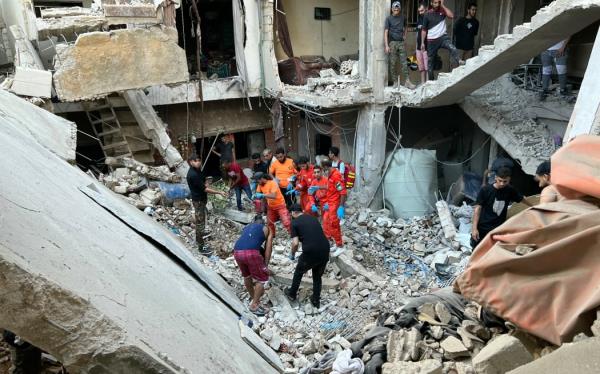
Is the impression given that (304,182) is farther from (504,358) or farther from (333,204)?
(504,358)

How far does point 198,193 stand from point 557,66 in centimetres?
813

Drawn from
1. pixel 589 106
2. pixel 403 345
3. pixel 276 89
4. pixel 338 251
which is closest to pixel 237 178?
pixel 338 251

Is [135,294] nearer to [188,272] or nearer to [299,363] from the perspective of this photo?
[188,272]

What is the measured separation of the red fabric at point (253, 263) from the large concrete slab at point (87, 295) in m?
2.06

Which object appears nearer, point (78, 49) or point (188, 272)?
point (188, 272)

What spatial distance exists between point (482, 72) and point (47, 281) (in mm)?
8949

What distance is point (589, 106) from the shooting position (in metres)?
6.40

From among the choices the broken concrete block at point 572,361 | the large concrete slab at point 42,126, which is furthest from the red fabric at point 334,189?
the broken concrete block at point 572,361

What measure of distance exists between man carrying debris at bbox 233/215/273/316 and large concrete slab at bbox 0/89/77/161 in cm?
248

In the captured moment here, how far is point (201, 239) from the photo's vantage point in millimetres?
7879

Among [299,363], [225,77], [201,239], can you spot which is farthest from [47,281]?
[225,77]

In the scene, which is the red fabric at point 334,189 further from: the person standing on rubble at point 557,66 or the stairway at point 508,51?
the person standing on rubble at point 557,66

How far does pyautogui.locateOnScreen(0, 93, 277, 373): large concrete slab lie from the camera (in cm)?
162

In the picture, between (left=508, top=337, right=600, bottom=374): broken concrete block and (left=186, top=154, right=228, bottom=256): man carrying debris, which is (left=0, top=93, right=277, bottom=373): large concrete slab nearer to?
(left=508, top=337, right=600, bottom=374): broken concrete block
